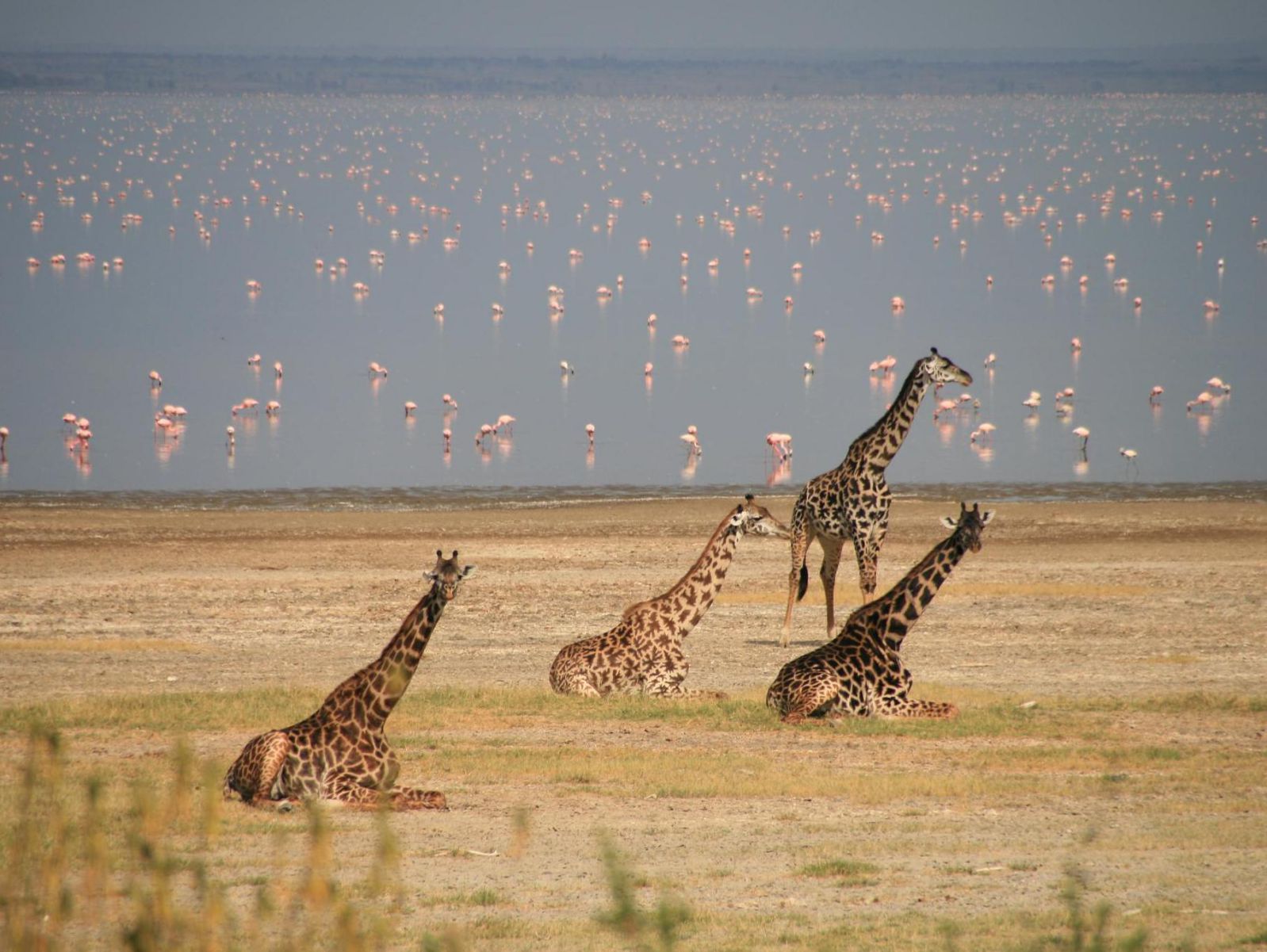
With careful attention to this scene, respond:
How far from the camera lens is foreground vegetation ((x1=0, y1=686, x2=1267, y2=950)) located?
9922 mm

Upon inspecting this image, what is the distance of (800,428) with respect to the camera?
46.2 metres

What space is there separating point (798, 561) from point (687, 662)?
122 inches

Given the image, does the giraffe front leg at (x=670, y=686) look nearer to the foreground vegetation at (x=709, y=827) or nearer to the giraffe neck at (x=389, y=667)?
the foreground vegetation at (x=709, y=827)

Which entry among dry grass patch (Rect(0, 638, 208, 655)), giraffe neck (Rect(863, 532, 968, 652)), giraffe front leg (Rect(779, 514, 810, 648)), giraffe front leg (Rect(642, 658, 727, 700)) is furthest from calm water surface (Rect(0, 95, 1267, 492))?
giraffe neck (Rect(863, 532, 968, 652))

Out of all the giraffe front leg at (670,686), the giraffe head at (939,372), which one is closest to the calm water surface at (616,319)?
the giraffe head at (939,372)

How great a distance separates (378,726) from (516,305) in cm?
5838

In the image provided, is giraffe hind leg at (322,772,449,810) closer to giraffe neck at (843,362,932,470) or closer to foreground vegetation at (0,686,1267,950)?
foreground vegetation at (0,686,1267,950)

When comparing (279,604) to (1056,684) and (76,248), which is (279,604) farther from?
(76,248)

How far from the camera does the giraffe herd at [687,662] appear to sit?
500 inches

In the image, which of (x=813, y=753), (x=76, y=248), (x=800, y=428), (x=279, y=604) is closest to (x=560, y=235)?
(x=76, y=248)

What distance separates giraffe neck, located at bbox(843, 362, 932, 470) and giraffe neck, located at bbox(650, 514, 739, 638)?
11.4ft

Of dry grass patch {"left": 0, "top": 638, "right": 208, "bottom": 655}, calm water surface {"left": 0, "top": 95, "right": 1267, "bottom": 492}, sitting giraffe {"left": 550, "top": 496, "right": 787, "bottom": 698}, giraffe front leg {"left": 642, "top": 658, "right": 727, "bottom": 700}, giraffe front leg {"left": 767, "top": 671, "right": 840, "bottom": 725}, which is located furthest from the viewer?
calm water surface {"left": 0, "top": 95, "right": 1267, "bottom": 492}

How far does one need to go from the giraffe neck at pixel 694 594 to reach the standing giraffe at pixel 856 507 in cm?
295

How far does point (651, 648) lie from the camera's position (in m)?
17.4
